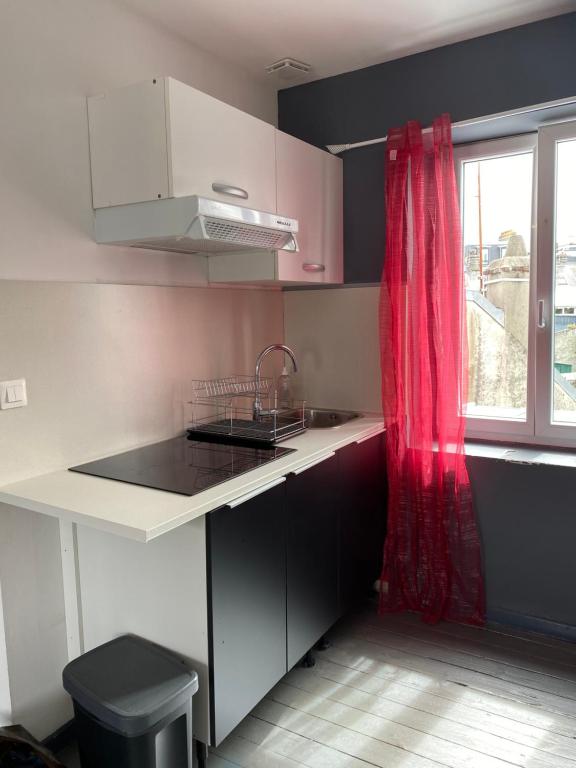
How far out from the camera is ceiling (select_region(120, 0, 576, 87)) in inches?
83.7

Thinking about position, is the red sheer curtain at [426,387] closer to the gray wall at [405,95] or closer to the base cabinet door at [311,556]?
the gray wall at [405,95]

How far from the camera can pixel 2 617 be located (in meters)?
1.72

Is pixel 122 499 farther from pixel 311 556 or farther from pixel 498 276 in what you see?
pixel 498 276

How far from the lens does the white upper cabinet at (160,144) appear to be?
181cm

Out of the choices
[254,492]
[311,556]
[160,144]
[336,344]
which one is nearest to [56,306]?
[160,144]

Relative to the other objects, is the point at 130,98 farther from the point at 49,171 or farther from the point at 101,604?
the point at 101,604

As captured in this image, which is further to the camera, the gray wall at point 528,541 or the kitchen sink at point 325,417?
the kitchen sink at point 325,417

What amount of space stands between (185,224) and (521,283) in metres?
1.57

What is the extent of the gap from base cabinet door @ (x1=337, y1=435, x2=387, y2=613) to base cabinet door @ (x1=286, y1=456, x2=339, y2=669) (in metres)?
0.08

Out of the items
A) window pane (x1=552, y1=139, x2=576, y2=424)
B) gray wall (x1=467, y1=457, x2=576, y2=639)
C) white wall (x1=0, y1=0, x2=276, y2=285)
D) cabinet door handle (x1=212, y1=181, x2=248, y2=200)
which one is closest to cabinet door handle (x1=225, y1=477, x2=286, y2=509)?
white wall (x1=0, y1=0, x2=276, y2=285)

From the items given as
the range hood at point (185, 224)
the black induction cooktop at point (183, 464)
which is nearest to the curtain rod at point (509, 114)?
the range hood at point (185, 224)

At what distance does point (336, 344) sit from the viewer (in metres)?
2.93

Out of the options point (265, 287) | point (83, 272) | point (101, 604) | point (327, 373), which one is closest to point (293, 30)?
point (265, 287)

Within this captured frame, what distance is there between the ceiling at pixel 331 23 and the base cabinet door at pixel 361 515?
1.66 m
